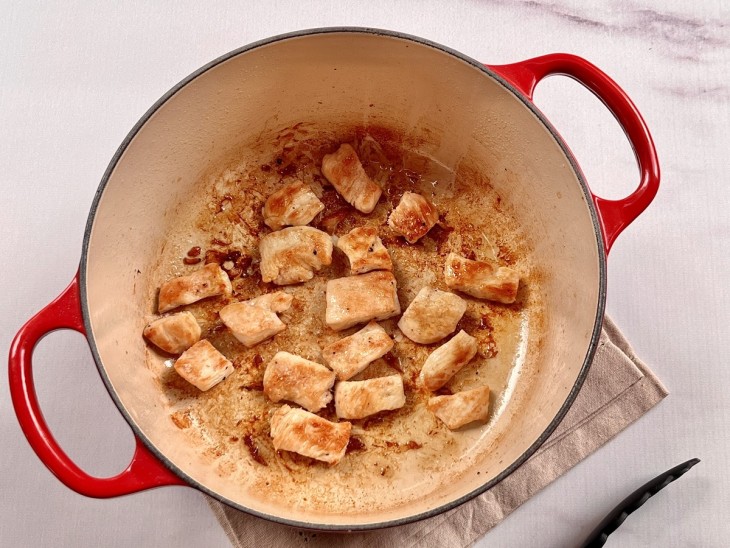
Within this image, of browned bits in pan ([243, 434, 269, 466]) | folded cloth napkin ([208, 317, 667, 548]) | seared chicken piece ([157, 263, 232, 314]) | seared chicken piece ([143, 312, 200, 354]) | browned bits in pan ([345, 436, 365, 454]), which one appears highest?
seared chicken piece ([157, 263, 232, 314])

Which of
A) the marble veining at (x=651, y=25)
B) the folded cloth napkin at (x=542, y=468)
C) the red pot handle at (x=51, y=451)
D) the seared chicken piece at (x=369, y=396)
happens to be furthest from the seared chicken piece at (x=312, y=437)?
the marble veining at (x=651, y=25)

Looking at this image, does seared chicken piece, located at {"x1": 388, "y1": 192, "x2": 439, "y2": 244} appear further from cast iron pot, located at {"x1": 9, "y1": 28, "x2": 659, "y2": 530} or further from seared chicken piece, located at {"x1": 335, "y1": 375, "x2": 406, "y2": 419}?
seared chicken piece, located at {"x1": 335, "y1": 375, "x2": 406, "y2": 419}

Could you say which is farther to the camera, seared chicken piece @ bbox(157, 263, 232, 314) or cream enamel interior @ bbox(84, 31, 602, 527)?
seared chicken piece @ bbox(157, 263, 232, 314)

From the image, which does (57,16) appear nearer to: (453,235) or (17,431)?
(17,431)

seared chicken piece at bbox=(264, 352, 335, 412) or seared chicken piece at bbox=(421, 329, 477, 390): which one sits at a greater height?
seared chicken piece at bbox=(264, 352, 335, 412)

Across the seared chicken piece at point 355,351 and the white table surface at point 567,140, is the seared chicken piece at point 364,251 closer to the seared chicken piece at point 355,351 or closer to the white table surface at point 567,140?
the seared chicken piece at point 355,351

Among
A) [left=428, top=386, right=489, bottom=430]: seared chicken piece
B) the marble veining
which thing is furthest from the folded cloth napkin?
the marble veining
